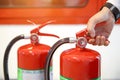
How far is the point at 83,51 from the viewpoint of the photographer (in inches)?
23.2

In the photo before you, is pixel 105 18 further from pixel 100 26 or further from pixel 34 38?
pixel 34 38

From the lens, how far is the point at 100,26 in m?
0.67

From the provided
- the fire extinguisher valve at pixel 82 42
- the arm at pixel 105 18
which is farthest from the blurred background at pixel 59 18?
the fire extinguisher valve at pixel 82 42

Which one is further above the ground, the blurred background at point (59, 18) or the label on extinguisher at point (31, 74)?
the blurred background at point (59, 18)

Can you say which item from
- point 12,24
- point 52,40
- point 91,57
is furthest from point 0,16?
point 91,57

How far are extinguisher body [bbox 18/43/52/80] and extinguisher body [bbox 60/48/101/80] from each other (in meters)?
0.08

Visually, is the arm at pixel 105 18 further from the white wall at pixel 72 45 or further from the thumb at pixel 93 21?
the white wall at pixel 72 45

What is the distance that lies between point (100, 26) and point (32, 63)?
0.21m

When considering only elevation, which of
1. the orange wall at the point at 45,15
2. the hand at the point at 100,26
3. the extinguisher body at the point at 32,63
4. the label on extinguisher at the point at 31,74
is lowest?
the label on extinguisher at the point at 31,74

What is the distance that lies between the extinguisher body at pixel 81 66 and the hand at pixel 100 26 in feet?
0.12

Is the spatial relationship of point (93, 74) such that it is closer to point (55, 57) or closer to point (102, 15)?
point (102, 15)

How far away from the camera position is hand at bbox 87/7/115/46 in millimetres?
587

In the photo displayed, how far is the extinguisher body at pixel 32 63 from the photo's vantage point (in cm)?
64

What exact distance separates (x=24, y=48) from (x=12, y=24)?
251 millimetres
